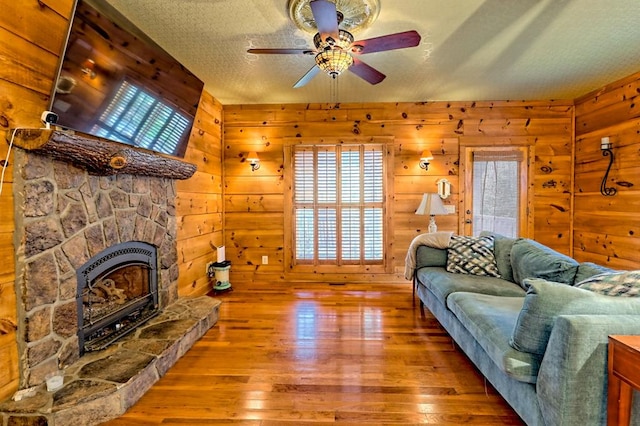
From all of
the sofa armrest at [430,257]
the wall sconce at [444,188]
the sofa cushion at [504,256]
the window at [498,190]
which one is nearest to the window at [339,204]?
the wall sconce at [444,188]

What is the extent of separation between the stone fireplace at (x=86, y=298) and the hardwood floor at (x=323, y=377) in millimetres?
219

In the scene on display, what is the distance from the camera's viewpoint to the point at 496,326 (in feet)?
5.57

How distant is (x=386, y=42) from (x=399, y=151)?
2.35 metres

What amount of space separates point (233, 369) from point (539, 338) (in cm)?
197

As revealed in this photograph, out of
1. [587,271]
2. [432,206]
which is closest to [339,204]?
[432,206]

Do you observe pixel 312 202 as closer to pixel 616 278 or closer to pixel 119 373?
pixel 119 373

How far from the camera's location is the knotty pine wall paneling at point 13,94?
1.48 metres

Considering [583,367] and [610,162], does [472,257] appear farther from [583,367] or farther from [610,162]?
[610,162]

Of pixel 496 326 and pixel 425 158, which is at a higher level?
pixel 425 158

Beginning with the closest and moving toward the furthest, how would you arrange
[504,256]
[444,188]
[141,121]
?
[141,121], [504,256], [444,188]


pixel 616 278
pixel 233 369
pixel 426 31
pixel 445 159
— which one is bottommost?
pixel 233 369

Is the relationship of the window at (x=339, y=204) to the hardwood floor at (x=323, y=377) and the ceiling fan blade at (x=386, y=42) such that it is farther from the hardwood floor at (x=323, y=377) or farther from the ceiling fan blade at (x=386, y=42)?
the ceiling fan blade at (x=386, y=42)

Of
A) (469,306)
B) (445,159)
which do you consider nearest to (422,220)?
(445,159)

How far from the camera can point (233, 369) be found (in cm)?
212
